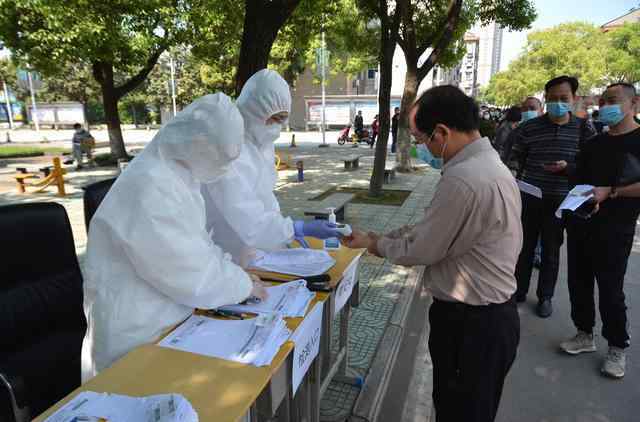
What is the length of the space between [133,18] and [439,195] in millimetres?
11176

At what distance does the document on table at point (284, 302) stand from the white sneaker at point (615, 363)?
233 centimetres

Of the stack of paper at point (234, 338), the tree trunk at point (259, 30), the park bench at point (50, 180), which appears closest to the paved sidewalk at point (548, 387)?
the stack of paper at point (234, 338)

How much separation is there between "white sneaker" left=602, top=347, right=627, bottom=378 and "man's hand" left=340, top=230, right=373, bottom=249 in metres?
2.11

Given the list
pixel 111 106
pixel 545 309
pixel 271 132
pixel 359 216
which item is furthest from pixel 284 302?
pixel 111 106

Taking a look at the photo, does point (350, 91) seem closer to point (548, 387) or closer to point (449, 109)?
point (548, 387)

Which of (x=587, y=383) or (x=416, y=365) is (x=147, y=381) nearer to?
(x=416, y=365)

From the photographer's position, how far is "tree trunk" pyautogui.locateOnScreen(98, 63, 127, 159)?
1240 centimetres

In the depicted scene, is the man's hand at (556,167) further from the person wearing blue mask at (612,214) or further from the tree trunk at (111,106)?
the tree trunk at (111,106)

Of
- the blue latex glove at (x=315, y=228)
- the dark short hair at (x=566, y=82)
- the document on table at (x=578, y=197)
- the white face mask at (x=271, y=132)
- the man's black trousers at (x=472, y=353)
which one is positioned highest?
the dark short hair at (x=566, y=82)

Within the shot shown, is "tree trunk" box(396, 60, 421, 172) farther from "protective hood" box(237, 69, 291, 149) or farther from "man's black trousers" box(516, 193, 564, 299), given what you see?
"protective hood" box(237, 69, 291, 149)

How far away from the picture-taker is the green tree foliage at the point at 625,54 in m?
32.3

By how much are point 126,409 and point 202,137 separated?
0.89 meters

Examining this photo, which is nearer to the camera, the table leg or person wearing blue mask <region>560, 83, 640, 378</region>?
the table leg

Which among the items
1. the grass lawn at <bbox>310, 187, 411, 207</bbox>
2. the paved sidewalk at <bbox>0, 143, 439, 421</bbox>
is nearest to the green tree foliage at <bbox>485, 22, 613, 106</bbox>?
the paved sidewalk at <bbox>0, 143, 439, 421</bbox>
